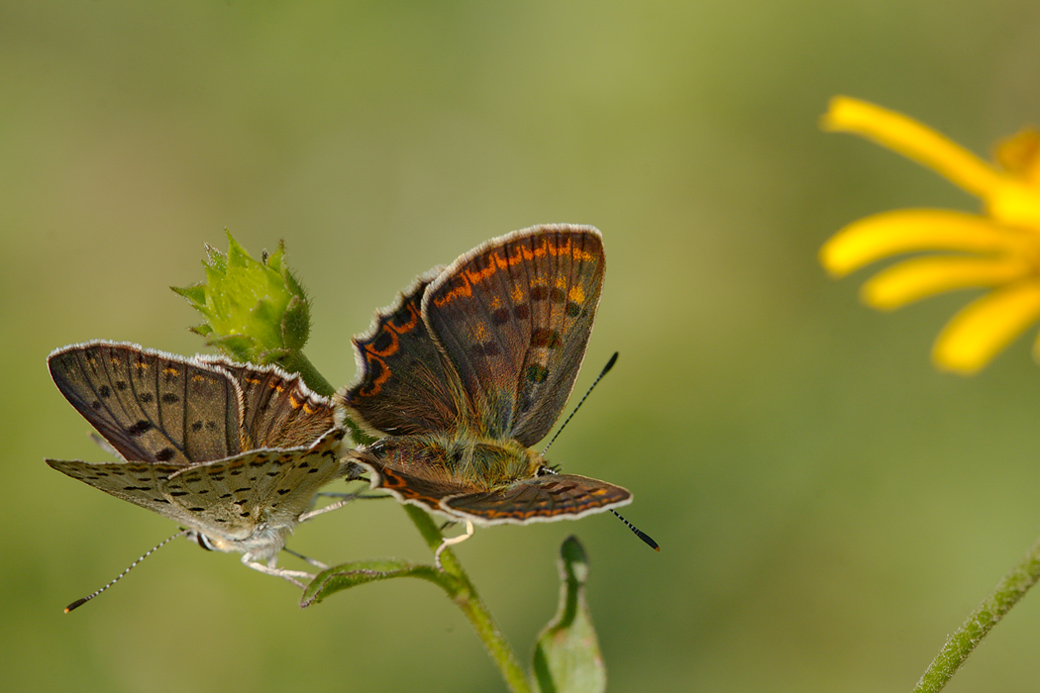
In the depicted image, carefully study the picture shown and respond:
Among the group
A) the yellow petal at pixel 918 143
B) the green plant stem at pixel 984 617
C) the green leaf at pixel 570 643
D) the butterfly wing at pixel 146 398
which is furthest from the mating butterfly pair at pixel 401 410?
the yellow petal at pixel 918 143

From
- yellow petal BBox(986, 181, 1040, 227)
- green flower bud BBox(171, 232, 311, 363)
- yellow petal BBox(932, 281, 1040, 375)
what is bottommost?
green flower bud BBox(171, 232, 311, 363)

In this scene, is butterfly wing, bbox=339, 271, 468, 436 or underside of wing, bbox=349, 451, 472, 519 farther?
butterfly wing, bbox=339, 271, 468, 436

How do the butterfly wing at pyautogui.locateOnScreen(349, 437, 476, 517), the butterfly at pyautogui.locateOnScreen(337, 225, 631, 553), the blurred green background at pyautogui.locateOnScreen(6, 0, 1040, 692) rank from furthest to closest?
the blurred green background at pyautogui.locateOnScreen(6, 0, 1040, 692), the butterfly at pyautogui.locateOnScreen(337, 225, 631, 553), the butterfly wing at pyautogui.locateOnScreen(349, 437, 476, 517)

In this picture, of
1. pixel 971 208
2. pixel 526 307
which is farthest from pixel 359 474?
pixel 971 208

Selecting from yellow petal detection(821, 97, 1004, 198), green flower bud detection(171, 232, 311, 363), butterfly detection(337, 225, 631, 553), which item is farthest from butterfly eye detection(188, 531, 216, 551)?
yellow petal detection(821, 97, 1004, 198)

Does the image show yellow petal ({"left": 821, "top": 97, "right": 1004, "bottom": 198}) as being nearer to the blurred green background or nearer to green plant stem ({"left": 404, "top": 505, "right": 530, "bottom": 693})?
green plant stem ({"left": 404, "top": 505, "right": 530, "bottom": 693})

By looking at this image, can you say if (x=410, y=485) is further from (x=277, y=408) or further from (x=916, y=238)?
(x=916, y=238)

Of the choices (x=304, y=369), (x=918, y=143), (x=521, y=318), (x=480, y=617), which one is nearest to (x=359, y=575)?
(x=480, y=617)
